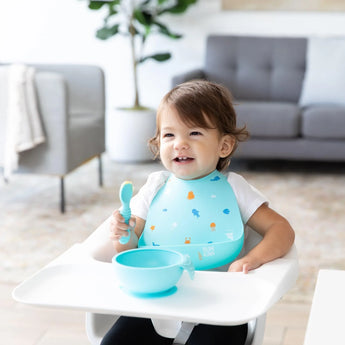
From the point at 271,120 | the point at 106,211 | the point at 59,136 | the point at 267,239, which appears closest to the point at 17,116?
the point at 59,136

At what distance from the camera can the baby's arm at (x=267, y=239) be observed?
1237 millimetres

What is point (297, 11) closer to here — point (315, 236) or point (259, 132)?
point (259, 132)

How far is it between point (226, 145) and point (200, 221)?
180 millimetres

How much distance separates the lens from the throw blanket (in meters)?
3.13

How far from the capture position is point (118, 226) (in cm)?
126

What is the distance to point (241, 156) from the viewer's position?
4164 millimetres

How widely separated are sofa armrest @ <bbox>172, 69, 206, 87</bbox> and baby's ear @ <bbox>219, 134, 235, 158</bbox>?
8.82ft

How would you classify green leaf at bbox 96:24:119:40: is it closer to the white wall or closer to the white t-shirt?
the white wall

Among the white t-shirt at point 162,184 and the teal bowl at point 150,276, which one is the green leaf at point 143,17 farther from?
the teal bowl at point 150,276

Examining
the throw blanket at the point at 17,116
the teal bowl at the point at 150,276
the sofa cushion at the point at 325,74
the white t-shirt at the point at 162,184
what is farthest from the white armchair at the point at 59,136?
the teal bowl at the point at 150,276

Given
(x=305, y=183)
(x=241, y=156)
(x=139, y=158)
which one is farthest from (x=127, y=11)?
(x=305, y=183)

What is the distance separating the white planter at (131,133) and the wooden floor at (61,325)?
2314mm

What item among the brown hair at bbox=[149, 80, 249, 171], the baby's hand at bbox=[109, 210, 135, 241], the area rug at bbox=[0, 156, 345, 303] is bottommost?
the area rug at bbox=[0, 156, 345, 303]

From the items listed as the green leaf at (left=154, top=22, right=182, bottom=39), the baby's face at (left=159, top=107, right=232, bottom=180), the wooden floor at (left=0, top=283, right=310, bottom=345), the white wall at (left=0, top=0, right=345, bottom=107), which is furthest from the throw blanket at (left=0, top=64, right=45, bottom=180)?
the baby's face at (left=159, top=107, right=232, bottom=180)
